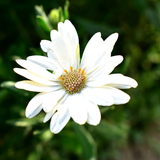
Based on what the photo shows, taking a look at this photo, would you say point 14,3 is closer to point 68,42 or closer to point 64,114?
point 68,42

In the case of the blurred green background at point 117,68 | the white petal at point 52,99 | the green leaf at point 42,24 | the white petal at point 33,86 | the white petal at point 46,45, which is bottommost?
the blurred green background at point 117,68

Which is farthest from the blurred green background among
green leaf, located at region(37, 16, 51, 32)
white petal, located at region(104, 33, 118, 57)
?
white petal, located at region(104, 33, 118, 57)

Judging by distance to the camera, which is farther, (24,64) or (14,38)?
(14,38)

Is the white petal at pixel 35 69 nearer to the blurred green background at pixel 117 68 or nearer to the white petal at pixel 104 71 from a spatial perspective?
the white petal at pixel 104 71

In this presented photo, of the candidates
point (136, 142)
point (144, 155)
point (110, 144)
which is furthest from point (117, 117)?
point (144, 155)

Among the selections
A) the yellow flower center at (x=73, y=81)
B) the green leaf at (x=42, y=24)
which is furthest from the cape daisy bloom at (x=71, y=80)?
the green leaf at (x=42, y=24)
